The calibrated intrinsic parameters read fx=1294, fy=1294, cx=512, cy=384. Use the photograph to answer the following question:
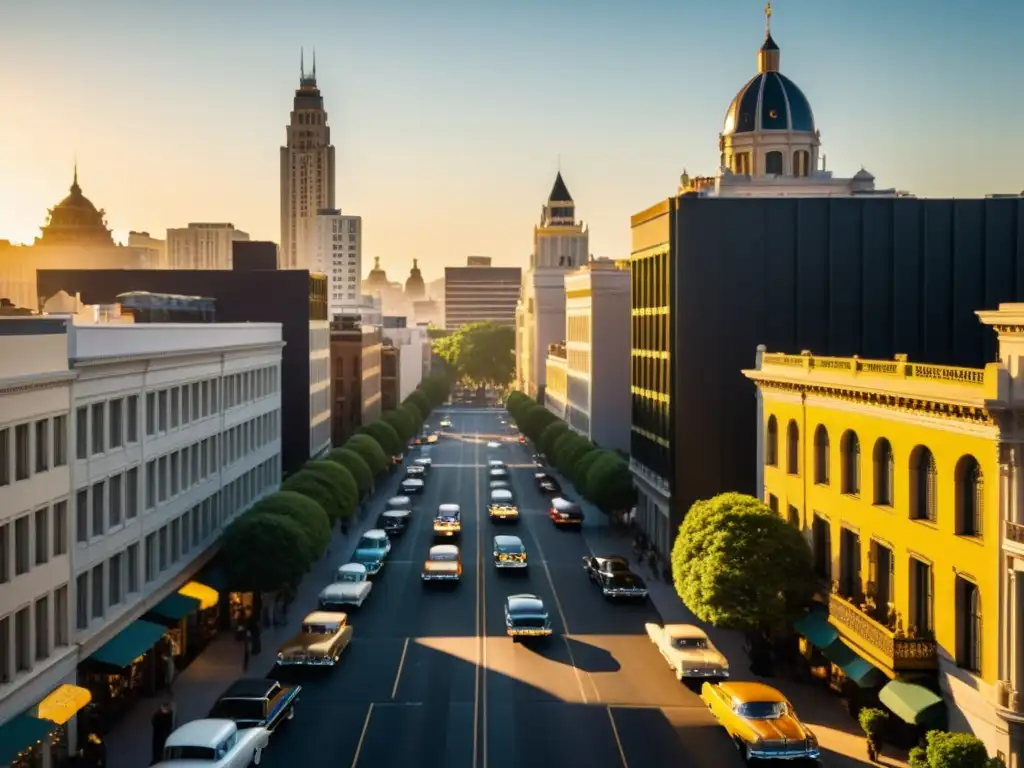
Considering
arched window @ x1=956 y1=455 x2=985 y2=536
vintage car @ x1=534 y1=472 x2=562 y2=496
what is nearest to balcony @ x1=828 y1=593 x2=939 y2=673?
arched window @ x1=956 y1=455 x2=985 y2=536

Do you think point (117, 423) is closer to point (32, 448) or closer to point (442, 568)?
point (32, 448)

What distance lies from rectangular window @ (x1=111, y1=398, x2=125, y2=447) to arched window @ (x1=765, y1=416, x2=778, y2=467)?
24777mm

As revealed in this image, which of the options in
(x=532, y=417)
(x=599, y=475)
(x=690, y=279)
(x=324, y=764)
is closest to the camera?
(x=324, y=764)

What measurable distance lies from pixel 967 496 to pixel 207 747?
66.4 ft

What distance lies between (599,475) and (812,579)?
111 feet

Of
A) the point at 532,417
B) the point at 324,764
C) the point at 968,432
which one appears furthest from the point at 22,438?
the point at 532,417

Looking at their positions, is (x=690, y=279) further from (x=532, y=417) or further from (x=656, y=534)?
(x=532, y=417)

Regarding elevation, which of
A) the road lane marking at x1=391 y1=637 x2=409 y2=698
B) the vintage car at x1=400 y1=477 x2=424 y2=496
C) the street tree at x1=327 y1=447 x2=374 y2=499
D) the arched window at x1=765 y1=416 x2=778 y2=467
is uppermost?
the arched window at x1=765 y1=416 x2=778 y2=467

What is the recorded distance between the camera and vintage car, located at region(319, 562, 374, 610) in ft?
177

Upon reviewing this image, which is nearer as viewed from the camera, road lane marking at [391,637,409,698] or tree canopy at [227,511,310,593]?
road lane marking at [391,637,409,698]

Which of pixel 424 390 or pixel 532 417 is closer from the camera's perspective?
pixel 532 417

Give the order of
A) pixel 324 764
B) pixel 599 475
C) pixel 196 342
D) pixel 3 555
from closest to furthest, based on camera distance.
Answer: pixel 3 555 → pixel 324 764 → pixel 196 342 → pixel 599 475

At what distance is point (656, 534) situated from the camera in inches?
2778

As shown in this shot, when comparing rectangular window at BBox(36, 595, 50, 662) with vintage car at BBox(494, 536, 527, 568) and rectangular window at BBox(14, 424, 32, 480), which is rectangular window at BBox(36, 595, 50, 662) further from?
vintage car at BBox(494, 536, 527, 568)
